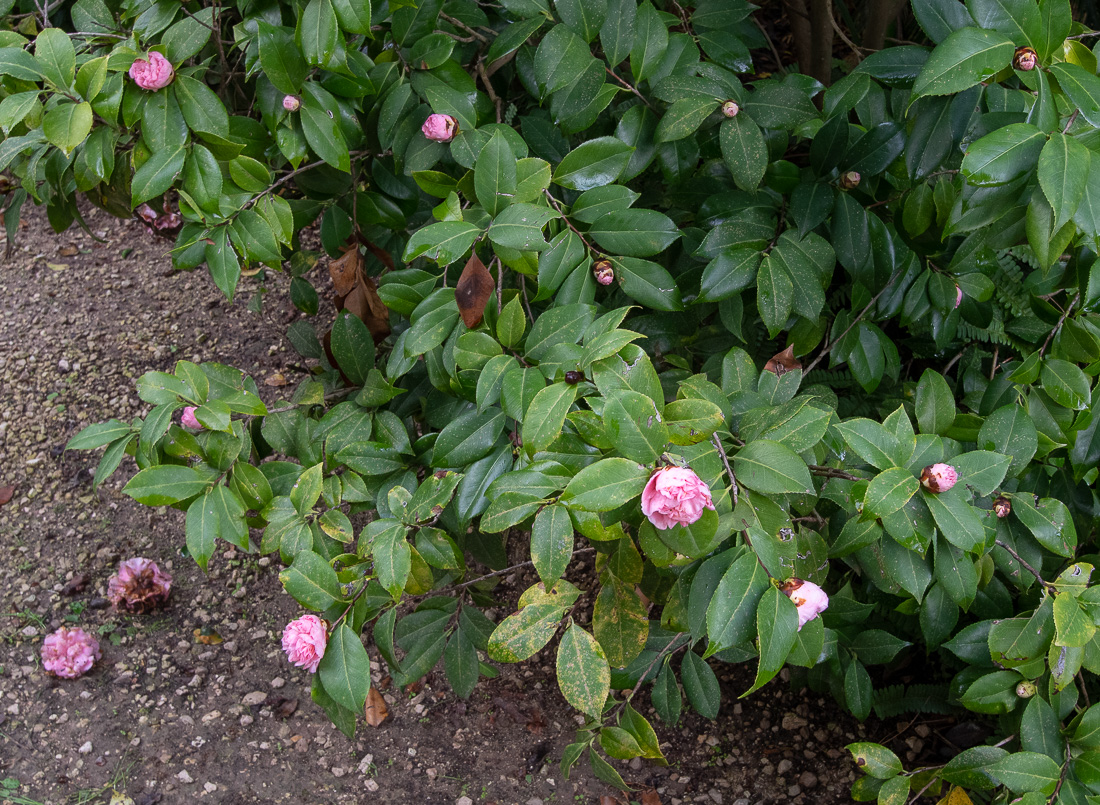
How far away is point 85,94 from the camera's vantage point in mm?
1235

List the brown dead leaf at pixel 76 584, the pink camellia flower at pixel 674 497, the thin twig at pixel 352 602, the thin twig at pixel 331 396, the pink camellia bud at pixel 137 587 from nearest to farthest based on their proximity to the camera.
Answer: the pink camellia flower at pixel 674 497, the thin twig at pixel 352 602, the thin twig at pixel 331 396, the pink camellia bud at pixel 137 587, the brown dead leaf at pixel 76 584

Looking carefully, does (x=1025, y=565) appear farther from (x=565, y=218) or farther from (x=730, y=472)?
(x=565, y=218)

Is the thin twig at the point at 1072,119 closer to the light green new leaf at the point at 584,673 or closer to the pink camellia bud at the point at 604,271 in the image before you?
the pink camellia bud at the point at 604,271

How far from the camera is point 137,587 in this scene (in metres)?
2.35

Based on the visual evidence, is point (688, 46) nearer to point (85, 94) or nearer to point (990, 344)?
point (85, 94)

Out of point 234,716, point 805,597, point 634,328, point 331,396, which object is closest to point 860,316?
point 634,328

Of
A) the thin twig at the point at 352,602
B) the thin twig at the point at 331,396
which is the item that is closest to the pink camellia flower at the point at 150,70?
the thin twig at the point at 331,396

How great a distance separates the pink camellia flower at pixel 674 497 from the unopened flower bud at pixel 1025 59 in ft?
2.24

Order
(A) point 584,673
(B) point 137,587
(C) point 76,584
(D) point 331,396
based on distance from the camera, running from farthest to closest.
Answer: (C) point 76,584
(B) point 137,587
(D) point 331,396
(A) point 584,673

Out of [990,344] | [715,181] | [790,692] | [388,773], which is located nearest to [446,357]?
[715,181]

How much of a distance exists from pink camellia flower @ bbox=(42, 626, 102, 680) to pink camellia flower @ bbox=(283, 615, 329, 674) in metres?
1.41

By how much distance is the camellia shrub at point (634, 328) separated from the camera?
987mm

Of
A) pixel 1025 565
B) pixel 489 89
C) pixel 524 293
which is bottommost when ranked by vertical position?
pixel 1025 565

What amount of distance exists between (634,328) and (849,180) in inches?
19.3
